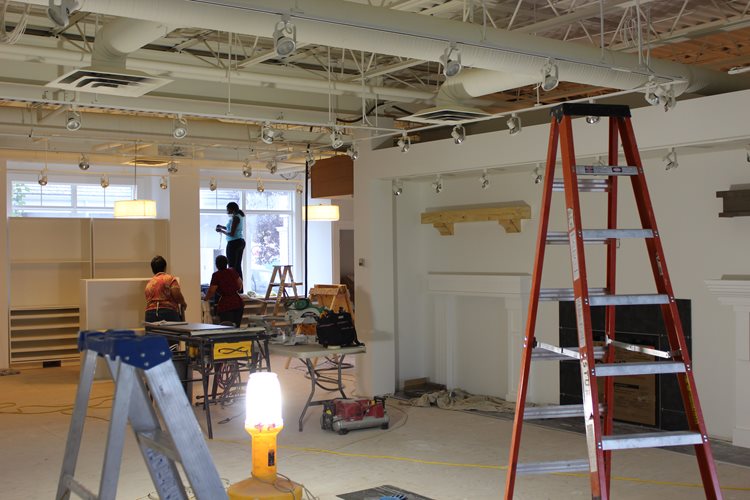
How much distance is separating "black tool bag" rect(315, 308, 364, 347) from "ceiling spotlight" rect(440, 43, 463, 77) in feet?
12.0

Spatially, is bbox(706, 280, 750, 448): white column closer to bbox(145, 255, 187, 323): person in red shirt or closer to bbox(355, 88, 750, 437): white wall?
bbox(355, 88, 750, 437): white wall

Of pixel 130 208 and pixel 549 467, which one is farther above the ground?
pixel 130 208

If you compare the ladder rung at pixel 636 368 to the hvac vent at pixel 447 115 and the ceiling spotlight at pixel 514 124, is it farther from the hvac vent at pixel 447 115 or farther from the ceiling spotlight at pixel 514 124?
the ceiling spotlight at pixel 514 124

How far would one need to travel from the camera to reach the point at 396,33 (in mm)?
5273

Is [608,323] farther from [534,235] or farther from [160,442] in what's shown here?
[534,235]

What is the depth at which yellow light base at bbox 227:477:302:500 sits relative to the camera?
4617mm

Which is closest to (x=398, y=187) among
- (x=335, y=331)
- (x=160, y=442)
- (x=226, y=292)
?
(x=335, y=331)

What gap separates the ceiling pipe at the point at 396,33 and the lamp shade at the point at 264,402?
6.60 feet

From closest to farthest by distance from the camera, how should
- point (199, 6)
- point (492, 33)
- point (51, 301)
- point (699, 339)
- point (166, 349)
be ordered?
point (166, 349) < point (199, 6) < point (492, 33) < point (699, 339) < point (51, 301)

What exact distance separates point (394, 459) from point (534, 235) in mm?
3223

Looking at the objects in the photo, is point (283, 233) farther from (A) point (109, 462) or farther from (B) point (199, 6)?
(A) point (109, 462)

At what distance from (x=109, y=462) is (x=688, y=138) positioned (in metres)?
5.59

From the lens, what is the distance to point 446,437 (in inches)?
300

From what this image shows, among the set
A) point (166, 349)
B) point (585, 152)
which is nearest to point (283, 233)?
point (585, 152)
